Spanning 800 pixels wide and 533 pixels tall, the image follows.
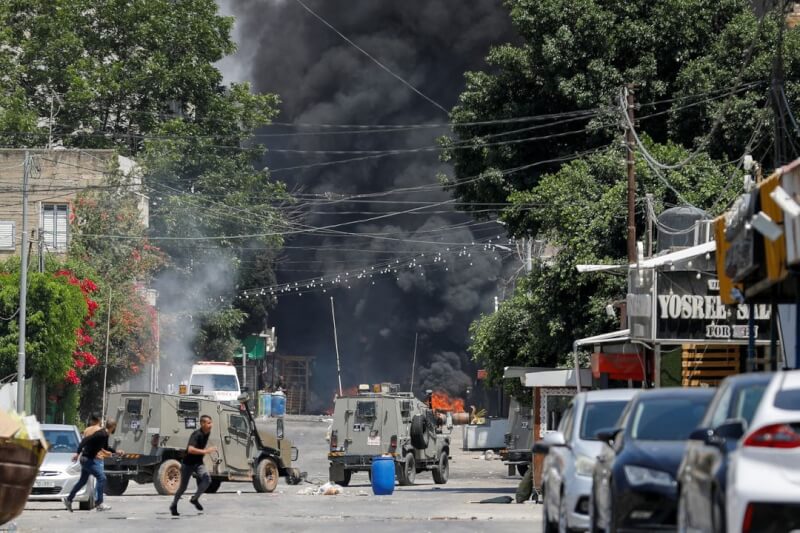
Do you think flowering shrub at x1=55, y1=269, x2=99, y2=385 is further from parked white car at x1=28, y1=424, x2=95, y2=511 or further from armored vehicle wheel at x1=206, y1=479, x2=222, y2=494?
parked white car at x1=28, y1=424, x2=95, y2=511

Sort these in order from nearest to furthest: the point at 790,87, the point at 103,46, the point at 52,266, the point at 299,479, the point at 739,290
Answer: the point at 739,290 < the point at 299,479 < the point at 790,87 < the point at 52,266 < the point at 103,46

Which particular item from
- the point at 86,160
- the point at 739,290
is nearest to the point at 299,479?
the point at 739,290

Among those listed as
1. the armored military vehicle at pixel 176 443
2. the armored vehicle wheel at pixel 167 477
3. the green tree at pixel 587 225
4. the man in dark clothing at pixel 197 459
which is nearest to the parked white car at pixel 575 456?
the man in dark clothing at pixel 197 459

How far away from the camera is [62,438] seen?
98.6 feet

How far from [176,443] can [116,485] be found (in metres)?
1.54

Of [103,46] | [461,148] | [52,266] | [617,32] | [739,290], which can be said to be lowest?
[739,290]

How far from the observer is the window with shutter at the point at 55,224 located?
181ft

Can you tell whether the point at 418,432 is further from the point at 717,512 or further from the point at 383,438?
the point at 717,512

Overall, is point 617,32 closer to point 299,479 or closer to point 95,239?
point 299,479

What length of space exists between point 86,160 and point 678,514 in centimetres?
4748

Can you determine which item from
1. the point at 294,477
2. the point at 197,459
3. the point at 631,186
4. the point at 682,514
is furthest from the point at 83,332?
the point at 682,514

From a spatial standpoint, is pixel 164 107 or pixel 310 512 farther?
pixel 164 107

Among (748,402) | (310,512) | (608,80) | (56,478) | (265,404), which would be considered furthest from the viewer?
(265,404)

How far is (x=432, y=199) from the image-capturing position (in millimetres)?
74000
